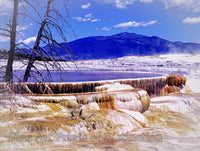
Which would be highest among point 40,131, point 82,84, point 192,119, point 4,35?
point 4,35

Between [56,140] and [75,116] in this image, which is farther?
[75,116]

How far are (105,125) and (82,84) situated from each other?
2.40 metres

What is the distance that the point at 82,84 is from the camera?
6.32 m

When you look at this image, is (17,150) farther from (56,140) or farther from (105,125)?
(105,125)

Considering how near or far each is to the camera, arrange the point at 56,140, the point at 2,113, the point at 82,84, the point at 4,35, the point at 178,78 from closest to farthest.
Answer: the point at 56,140 < the point at 2,113 < the point at 4,35 < the point at 82,84 < the point at 178,78

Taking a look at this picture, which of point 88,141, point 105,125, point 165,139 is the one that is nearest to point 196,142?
point 165,139

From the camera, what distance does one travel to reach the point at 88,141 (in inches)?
141

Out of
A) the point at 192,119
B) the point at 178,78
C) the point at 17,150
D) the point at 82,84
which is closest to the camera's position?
the point at 17,150

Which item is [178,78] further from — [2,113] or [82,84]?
[2,113]

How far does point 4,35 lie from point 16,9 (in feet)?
1.97

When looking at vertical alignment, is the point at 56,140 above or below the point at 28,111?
below

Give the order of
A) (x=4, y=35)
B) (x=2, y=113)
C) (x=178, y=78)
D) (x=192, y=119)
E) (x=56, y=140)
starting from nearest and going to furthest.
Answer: (x=56, y=140), (x=2, y=113), (x=4, y=35), (x=192, y=119), (x=178, y=78)

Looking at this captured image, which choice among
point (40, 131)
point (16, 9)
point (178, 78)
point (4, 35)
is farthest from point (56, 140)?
point (178, 78)

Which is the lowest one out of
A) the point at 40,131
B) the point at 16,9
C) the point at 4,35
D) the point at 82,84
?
the point at 40,131
